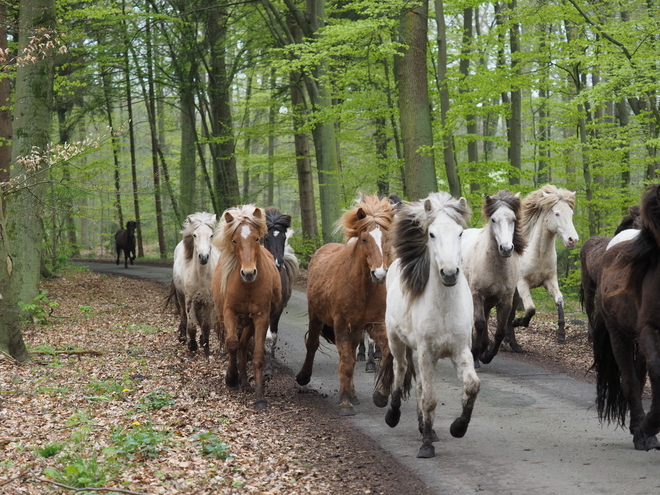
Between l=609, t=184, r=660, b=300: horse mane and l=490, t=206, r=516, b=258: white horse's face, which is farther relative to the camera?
l=490, t=206, r=516, b=258: white horse's face

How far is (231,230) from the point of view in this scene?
8.64 metres

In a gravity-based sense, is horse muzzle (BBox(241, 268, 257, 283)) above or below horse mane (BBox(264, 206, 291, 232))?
below

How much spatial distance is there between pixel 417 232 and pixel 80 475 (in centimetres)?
359

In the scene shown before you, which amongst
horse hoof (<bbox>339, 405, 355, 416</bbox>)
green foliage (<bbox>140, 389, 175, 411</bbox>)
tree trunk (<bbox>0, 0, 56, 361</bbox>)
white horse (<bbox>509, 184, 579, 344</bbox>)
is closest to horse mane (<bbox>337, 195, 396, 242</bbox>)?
horse hoof (<bbox>339, 405, 355, 416</bbox>)

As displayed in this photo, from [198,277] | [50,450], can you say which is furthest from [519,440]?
[198,277]

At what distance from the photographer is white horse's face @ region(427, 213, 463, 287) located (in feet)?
18.7

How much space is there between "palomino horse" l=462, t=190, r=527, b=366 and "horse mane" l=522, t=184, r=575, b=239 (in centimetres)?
195

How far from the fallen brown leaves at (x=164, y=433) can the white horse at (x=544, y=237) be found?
4808 mm

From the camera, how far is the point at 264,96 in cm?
3466

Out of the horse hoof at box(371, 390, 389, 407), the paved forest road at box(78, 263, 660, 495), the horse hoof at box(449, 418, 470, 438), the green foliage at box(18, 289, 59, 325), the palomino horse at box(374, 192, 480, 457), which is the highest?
the palomino horse at box(374, 192, 480, 457)

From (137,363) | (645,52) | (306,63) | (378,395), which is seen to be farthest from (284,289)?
(645,52)

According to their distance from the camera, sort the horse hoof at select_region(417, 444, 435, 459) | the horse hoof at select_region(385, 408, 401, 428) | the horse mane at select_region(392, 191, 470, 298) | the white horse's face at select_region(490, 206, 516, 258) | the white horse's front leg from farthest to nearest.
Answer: the white horse's front leg < the white horse's face at select_region(490, 206, 516, 258) < the horse hoof at select_region(385, 408, 401, 428) < the horse mane at select_region(392, 191, 470, 298) < the horse hoof at select_region(417, 444, 435, 459)

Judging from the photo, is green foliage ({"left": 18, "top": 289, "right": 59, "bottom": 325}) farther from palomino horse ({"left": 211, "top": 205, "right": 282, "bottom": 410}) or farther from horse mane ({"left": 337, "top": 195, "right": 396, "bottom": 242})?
horse mane ({"left": 337, "top": 195, "right": 396, "bottom": 242})

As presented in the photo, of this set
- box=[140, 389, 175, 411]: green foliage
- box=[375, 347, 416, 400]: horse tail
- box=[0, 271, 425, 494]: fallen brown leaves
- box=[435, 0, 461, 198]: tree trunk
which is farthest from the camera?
box=[435, 0, 461, 198]: tree trunk
